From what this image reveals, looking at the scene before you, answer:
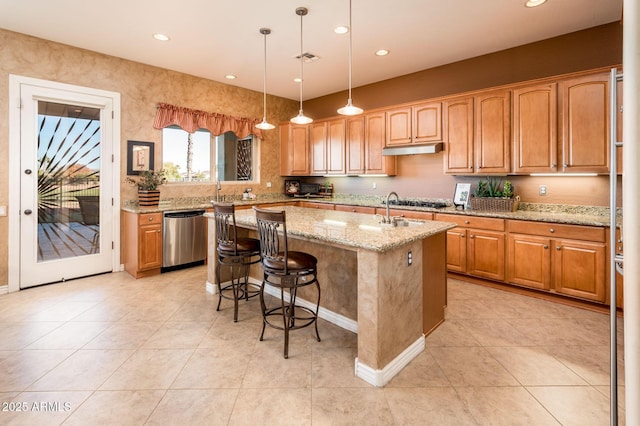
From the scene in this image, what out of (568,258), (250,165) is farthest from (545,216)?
(250,165)

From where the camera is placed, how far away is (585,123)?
335 cm

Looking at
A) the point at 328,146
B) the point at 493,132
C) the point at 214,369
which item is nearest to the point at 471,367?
the point at 214,369

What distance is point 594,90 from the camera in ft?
10.8

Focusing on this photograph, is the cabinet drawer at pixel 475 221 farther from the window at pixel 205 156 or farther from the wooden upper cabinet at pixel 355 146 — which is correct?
the window at pixel 205 156

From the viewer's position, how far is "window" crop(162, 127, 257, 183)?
16.9 ft

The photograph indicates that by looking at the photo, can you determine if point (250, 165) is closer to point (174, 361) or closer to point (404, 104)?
point (404, 104)

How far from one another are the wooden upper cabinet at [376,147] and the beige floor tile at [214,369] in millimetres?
3636

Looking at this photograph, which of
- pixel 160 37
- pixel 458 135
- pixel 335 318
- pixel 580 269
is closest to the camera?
pixel 335 318

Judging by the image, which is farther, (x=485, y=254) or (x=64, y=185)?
(x=64, y=185)

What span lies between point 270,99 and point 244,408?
18.4 feet

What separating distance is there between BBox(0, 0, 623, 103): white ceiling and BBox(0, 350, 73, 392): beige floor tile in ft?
10.2

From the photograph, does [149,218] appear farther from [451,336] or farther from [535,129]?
[535,129]

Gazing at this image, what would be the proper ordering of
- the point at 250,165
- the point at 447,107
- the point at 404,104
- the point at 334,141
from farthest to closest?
1. the point at 250,165
2. the point at 334,141
3. the point at 404,104
4. the point at 447,107

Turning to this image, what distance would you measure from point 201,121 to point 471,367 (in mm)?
4928
